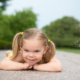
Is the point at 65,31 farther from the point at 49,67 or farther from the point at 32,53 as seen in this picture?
the point at 32,53

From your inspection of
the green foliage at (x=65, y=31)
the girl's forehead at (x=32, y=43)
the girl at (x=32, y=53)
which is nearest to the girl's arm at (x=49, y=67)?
the girl at (x=32, y=53)

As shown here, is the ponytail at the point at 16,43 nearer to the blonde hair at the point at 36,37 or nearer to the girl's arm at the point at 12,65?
the blonde hair at the point at 36,37

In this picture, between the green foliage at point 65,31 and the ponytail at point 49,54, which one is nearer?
the ponytail at point 49,54

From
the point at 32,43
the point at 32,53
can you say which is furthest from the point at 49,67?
the point at 32,43

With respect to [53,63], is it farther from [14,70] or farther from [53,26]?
[53,26]

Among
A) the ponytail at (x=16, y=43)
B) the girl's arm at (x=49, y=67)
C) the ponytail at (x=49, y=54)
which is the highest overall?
the ponytail at (x=16, y=43)

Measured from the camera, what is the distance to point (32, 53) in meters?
2.88

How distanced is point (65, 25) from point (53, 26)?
11.9 feet

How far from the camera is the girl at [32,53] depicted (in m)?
2.90

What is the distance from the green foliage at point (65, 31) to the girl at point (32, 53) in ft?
67.9

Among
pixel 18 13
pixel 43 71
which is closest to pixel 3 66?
pixel 43 71

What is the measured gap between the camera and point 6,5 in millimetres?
22109

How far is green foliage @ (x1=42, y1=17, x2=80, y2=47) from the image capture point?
2451 centimetres

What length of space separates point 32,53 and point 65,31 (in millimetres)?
30885
